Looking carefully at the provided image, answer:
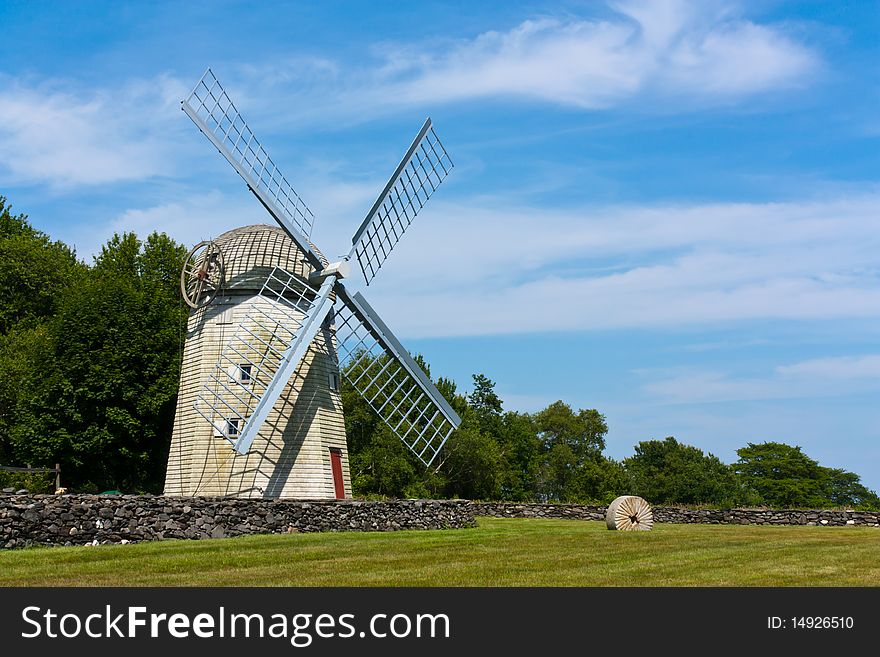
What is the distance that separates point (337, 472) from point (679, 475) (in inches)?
2487

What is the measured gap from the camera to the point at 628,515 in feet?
92.4

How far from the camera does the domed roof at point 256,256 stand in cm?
2945

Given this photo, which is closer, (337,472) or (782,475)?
(337,472)

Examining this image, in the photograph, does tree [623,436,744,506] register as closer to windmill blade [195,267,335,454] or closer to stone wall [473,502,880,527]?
stone wall [473,502,880,527]

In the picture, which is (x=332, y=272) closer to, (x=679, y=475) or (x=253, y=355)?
(x=253, y=355)

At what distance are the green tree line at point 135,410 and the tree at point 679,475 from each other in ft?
0.83

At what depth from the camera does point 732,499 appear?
81375 millimetres

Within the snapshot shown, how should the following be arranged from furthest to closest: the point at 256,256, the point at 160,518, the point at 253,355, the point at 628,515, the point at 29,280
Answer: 1. the point at 29,280
2. the point at 256,256
3. the point at 253,355
4. the point at 628,515
5. the point at 160,518

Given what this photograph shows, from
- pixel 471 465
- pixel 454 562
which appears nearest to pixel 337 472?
pixel 454 562

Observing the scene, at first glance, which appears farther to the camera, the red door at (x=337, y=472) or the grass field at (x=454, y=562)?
the red door at (x=337, y=472)

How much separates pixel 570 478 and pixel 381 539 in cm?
6175

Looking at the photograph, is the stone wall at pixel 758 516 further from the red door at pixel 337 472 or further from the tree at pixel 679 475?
the tree at pixel 679 475

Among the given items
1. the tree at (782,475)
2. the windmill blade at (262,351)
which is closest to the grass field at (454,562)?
the windmill blade at (262,351)
